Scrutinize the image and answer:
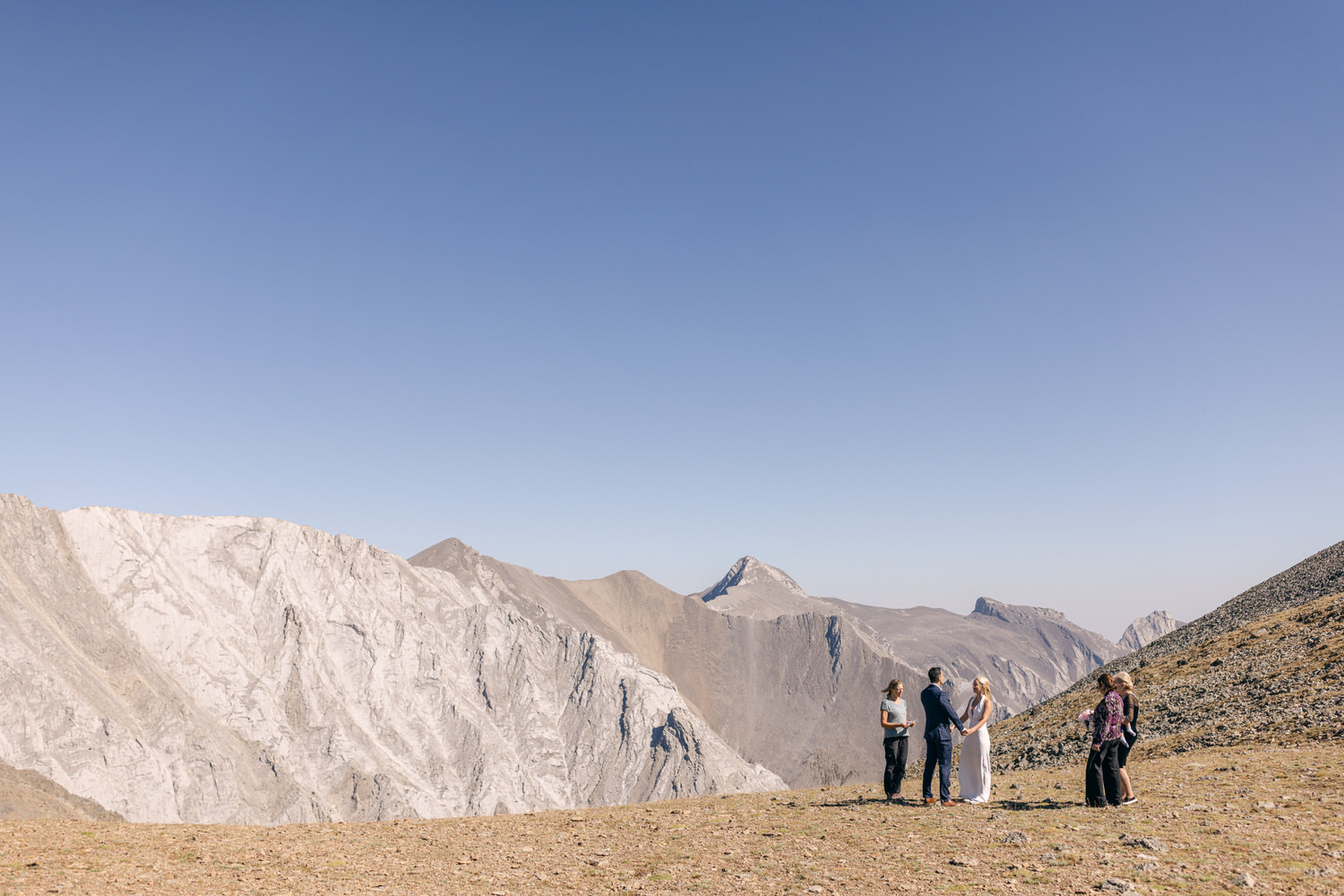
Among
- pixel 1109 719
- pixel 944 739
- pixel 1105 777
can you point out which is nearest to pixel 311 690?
pixel 944 739

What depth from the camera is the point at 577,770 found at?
145 m

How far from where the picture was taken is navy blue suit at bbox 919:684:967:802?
15570mm

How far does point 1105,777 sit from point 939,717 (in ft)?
11.0

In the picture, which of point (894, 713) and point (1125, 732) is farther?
point (894, 713)

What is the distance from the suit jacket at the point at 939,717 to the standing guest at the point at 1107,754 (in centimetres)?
255

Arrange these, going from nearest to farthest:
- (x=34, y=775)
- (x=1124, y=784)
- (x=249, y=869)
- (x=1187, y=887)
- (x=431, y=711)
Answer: (x=1187, y=887) → (x=249, y=869) → (x=1124, y=784) → (x=34, y=775) → (x=431, y=711)

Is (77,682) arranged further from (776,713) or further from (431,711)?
(776,713)

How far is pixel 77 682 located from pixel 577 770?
8461cm

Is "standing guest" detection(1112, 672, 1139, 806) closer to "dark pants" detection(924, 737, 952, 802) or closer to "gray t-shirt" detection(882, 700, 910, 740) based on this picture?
"dark pants" detection(924, 737, 952, 802)

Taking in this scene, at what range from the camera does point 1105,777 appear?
15.1m

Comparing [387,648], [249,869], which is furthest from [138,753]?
[249,869]

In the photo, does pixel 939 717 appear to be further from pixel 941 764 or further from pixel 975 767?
pixel 975 767

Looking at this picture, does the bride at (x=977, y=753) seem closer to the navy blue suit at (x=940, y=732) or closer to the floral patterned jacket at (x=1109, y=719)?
the navy blue suit at (x=940, y=732)

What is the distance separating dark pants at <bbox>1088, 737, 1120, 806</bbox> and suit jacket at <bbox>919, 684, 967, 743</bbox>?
2.57 metres
